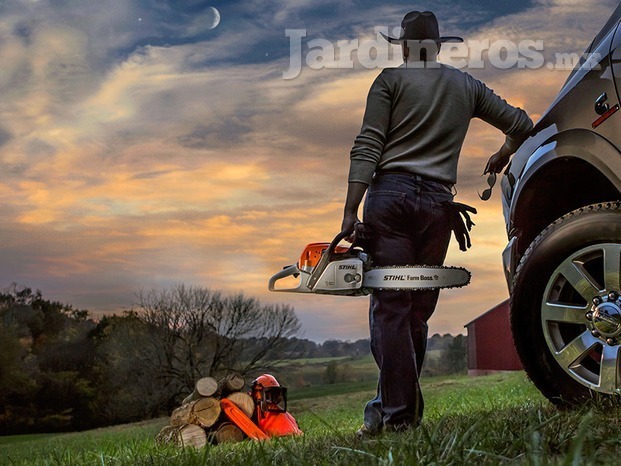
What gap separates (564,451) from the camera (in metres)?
2.50

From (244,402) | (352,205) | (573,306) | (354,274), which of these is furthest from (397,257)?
(244,402)

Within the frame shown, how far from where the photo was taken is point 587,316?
3.46 m

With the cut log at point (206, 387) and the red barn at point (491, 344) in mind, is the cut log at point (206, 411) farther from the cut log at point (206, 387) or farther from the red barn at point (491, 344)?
the red barn at point (491, 344)

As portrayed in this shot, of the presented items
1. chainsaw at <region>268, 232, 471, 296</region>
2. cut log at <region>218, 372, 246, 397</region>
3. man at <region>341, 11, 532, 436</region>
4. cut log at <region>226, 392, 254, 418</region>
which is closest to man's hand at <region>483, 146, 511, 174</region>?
man at <region>341, 11, 532, 436</region>

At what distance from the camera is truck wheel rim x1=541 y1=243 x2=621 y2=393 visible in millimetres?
3383

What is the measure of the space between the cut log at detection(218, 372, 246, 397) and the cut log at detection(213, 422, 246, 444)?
473 millimetres

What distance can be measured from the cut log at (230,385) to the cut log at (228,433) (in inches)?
18.6

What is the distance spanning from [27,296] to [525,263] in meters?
35.9

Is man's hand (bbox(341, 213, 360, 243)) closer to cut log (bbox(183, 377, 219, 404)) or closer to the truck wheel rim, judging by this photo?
the truck wheel rim

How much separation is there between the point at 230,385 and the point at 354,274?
18.7 feet

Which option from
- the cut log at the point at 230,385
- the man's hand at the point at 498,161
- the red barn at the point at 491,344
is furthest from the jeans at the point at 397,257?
the red barn at the point at 491,344

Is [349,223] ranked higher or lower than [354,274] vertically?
higher

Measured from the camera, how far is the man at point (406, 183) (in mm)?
3986

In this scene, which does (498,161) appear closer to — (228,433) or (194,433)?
(228,433)
